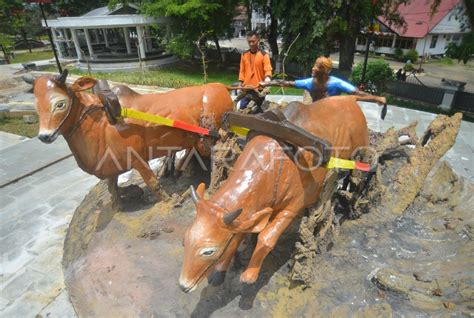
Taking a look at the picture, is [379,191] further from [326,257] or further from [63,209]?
[63,209]

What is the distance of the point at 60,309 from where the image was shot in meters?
3.49

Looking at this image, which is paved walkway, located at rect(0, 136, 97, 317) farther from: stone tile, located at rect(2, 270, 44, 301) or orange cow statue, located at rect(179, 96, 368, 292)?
orange cow statue, located at rect(179, 96, 368, 292)

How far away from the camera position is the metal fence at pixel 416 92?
41.7 ft

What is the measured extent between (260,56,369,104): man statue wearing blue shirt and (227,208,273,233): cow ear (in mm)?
2055

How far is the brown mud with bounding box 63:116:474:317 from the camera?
284 cm

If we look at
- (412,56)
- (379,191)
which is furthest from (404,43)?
(379,191)

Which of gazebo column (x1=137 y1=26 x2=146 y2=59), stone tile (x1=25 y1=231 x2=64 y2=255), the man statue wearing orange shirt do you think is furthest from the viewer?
gazebo column (x1=137 y1=26 x2=146 y2=59)

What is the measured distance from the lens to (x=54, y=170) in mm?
6445

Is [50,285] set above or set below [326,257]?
below

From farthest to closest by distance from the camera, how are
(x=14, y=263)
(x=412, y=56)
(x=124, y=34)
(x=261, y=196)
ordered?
1. (x=412, y=56)
2. (x=124, y=34)
3. (x=14, y=263)
4. (x=261, y=196)

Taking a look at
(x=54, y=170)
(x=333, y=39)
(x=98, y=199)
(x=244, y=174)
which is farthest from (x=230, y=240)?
(x=333, y=39)

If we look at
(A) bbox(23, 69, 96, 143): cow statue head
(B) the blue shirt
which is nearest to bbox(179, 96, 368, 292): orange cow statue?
(B) the blue shirt

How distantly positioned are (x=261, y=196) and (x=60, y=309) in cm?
258

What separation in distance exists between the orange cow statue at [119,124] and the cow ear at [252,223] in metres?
1.99
